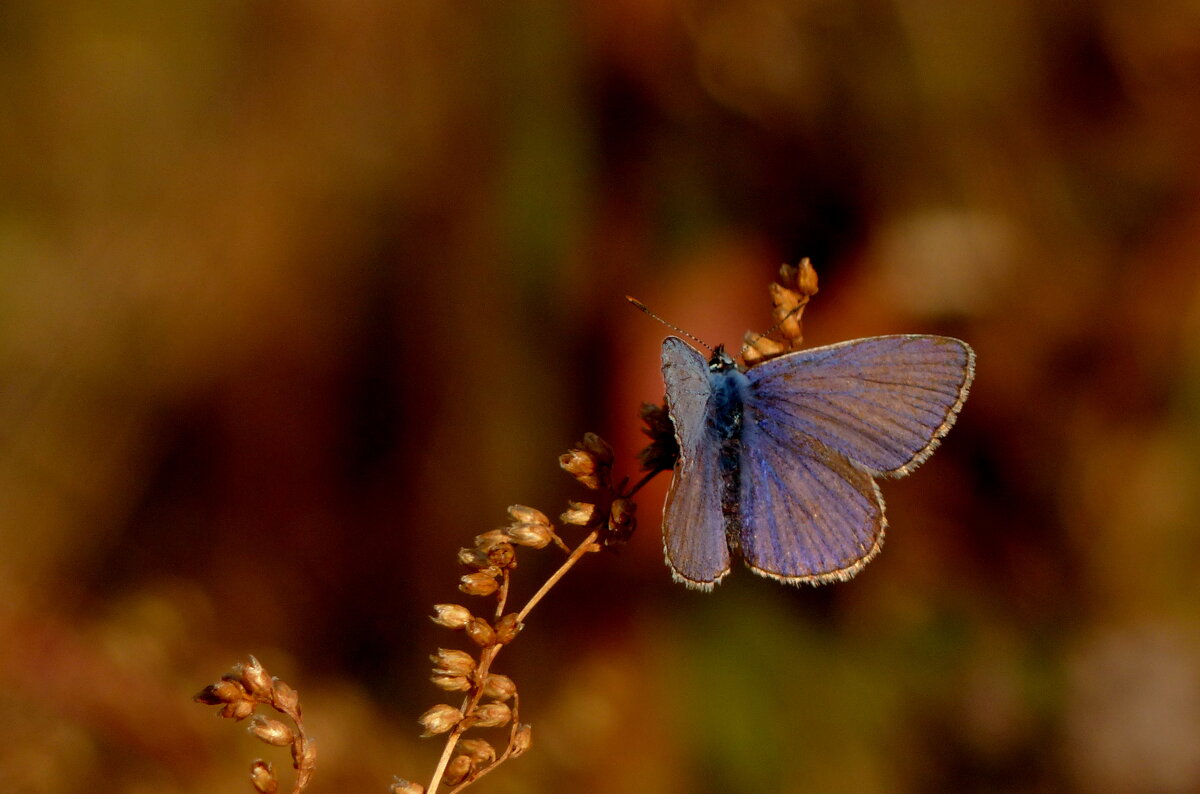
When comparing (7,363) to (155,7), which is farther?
(155,7)

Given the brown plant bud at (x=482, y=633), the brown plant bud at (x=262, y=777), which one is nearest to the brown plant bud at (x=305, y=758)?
the brown plant bud at (x=262, y=777)

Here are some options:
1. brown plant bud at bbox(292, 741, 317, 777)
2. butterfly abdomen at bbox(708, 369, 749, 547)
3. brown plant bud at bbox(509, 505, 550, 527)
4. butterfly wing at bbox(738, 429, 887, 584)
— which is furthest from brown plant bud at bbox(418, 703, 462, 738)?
butterfly abdomen at bbox(708, 369, 749, 547)

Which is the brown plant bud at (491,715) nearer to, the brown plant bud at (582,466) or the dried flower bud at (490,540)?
the dried flower bud at (490,540)

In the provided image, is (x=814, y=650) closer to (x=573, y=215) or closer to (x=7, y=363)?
(x=573, y=215)

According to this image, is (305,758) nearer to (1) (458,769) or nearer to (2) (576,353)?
(1) (458,769)

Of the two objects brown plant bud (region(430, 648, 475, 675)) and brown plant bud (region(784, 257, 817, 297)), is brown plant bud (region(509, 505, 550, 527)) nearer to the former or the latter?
brown plant bud (region(430, 648, 475, 675))

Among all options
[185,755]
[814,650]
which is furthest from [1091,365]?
[185,755]
